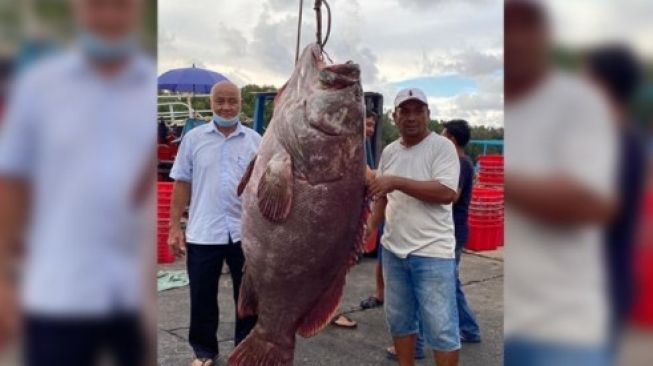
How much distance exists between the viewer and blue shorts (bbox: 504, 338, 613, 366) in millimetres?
974

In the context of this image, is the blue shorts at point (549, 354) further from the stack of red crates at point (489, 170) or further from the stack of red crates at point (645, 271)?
the stack of red crates at point (489, 170)

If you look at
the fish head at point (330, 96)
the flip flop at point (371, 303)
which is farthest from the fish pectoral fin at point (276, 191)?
the flip flop at point (371, 303)

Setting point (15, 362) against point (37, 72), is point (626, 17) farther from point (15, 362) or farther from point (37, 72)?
point (15, 362)

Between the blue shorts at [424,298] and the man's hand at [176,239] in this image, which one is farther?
the man's hand at [176,239]

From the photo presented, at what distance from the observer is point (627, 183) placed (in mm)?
894

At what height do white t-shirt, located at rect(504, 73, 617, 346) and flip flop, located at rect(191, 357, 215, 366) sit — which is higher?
white t-shirt, located at rect(504, 73, 617, 346)

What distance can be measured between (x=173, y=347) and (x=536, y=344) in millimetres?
3815

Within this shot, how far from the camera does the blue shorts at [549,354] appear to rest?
0.97 meters

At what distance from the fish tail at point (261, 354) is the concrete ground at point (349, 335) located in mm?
1974

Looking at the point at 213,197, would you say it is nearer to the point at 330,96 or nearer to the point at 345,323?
the point at 330,96

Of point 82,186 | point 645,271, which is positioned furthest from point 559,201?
point 82,186

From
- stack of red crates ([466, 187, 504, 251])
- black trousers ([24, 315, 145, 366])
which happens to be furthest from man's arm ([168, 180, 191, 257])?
stack of red crates ([466, 187, 504, 251])

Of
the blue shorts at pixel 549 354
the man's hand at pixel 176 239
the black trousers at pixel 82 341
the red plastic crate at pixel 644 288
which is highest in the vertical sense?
the red plastic crate at pixel 644 288

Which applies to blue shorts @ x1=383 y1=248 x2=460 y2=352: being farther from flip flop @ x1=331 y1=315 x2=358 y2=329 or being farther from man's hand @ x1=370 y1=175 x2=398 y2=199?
flip flop @ x1=331 y1=315 x2=358 y2=329
